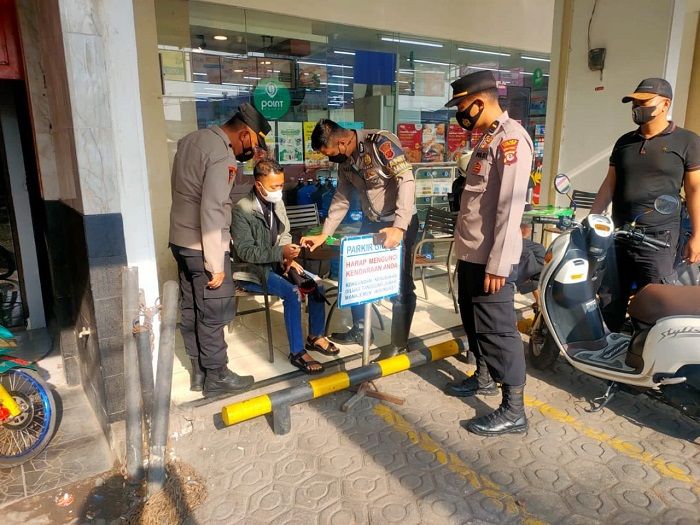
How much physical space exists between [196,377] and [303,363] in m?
0.72

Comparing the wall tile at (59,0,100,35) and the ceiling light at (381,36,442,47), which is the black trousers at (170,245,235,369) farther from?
the ceiling light at (381,36,442,47)

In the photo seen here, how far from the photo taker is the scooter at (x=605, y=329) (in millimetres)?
2816

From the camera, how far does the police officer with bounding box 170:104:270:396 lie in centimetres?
310

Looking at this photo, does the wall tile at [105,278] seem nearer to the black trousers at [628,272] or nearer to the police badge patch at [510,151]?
the police badge patch at [510,151]

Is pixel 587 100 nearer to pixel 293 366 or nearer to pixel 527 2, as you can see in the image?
pixel 527 2

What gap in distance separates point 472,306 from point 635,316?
91 centimetres

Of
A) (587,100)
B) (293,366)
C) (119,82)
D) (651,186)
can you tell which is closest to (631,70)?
(587,100)

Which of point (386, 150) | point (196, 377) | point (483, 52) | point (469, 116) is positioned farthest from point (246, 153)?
point (483, 52)

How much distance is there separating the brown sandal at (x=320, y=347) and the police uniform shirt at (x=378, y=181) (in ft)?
2.78

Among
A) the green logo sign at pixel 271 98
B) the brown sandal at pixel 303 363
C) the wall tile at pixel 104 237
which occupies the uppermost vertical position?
the green logo sign at pixel 271 98

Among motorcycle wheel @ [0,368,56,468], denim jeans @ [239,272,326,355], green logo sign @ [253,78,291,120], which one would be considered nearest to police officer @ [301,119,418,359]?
denim jeans @ [239,272,326,355]

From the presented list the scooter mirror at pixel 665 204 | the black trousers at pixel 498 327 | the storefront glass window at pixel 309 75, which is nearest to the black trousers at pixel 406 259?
the black trousers at pixel 498 327

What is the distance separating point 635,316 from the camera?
3.06 meters

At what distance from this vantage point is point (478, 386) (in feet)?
11.8
